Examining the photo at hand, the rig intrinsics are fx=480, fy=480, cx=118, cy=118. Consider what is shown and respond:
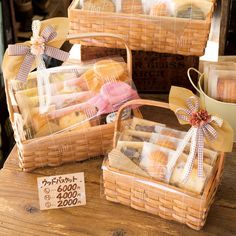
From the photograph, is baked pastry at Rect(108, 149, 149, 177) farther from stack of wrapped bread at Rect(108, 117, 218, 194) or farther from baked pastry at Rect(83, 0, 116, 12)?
baked pastry at Rect(83, 0, 116, 12)

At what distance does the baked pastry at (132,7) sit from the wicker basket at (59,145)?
5.5 inches

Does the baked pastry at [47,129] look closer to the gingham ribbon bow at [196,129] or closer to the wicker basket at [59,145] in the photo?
the wicker basket at [59,145]

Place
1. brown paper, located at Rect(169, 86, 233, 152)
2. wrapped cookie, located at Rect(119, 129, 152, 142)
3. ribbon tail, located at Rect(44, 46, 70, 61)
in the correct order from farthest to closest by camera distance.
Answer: ribbon tail, located at Rect(44, 46, 70, 61)
wrapped cookie, located at Rect(119, 129, 152, 142)
brown paper, located at Rect(169, 86, 233, 152)

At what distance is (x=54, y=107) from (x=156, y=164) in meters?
0.39

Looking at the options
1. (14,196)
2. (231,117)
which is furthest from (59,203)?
(231,117)

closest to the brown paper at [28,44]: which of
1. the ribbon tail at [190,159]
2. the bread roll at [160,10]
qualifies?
the bread roll at [160,10]

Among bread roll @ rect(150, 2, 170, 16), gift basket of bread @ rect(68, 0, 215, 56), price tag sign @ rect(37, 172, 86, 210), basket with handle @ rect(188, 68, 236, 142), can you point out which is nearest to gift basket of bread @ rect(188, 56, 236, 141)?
basket with handle @ rect(188, 68, 236, 142)

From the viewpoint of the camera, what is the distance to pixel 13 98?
1406mm

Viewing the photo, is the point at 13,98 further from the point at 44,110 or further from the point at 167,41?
the point at 167,41

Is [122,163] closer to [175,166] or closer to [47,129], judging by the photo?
[175,166]

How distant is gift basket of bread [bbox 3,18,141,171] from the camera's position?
4.38 feet

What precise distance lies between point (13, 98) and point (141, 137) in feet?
1.35

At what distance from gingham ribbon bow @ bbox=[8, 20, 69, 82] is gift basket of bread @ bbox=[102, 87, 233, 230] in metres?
0.29

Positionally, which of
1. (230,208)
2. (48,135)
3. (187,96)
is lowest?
(230,208)
